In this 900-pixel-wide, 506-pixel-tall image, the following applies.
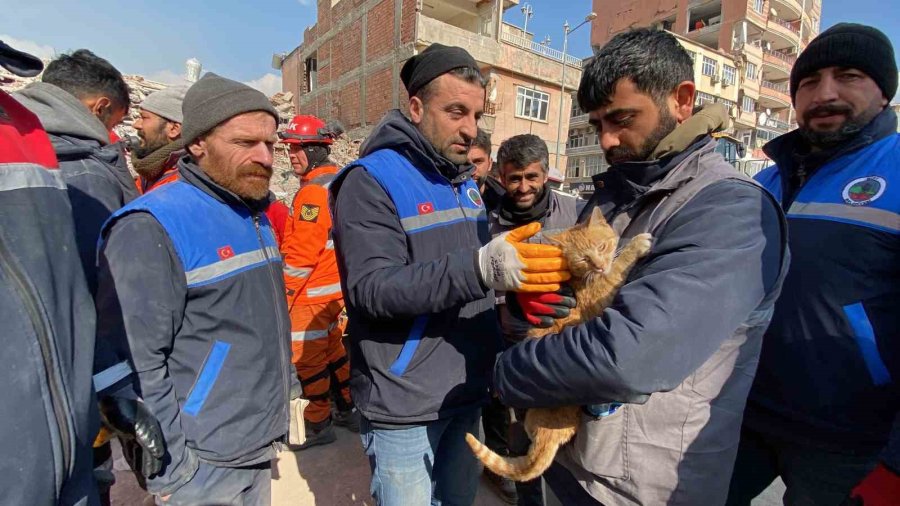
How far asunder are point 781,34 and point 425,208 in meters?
48.2

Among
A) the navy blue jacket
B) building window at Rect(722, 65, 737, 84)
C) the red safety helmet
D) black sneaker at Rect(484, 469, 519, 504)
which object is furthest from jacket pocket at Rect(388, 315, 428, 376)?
building window at Rect(722, 65, 737, 84)

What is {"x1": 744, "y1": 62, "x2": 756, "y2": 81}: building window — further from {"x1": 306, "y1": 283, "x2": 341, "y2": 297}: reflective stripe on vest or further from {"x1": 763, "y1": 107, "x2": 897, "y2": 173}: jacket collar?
{"x1": 306, "y1": 283, "x2": 341, "y2": 297}: reflective stripe on vest

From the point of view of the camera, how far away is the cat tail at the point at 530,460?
1467mm

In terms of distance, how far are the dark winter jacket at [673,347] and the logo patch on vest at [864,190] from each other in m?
1.08

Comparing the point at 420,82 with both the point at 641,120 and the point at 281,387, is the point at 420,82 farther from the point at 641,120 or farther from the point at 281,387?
the point at 281,387

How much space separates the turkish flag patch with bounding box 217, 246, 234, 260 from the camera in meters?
1.84

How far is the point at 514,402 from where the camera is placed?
4.38 feet

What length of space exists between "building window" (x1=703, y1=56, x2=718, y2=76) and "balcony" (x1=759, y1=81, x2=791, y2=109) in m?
7.95

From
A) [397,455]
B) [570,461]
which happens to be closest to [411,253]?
[397,455]

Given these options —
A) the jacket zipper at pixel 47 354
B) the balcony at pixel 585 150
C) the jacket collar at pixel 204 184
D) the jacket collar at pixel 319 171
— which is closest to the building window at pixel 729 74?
the balcony at pixel 585 150

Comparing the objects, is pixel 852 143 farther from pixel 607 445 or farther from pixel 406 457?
pixel 406 457

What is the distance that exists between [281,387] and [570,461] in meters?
1.43

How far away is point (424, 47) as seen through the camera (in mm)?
20203

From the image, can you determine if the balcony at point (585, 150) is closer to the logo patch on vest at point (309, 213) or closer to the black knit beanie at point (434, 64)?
the logo patch on vest at point (309, 213)
